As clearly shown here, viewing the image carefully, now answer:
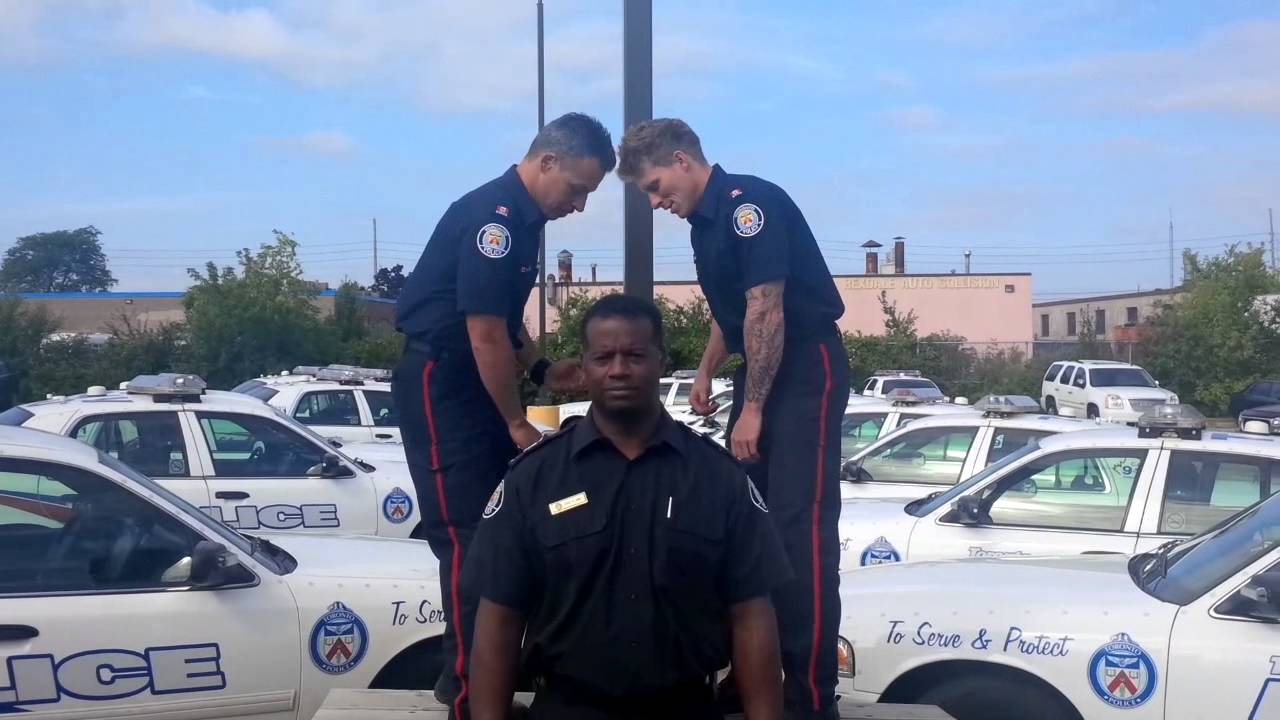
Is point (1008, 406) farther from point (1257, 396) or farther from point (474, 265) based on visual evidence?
point (1257, 396)

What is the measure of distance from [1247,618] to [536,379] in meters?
2.52

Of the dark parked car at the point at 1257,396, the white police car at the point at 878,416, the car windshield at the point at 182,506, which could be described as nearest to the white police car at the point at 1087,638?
the car windshield at the point at 182,506

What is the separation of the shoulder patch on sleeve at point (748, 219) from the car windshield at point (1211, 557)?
6.98 ft

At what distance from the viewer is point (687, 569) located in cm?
274

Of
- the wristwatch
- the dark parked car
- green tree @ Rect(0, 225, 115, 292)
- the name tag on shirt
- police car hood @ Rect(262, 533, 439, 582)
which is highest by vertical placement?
green tree @ Rect(0, 225, 115, 292)

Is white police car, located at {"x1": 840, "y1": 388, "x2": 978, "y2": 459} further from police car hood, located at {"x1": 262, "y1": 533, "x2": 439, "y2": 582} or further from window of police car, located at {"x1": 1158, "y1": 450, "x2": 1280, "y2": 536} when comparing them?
police car hood, located at {"x1": 262, "y1": 533, "x2": 439, "y2": 582}

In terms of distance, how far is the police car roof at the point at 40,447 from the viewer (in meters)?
4.60

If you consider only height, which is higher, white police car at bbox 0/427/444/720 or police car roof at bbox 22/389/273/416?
police car roof at bbox 22/389/273/416

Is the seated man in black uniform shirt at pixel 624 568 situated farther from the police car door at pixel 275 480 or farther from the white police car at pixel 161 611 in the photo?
the police car door at pixel 275 480

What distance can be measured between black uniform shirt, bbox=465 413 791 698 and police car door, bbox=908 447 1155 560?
5016mm

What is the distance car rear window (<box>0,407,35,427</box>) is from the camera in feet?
27.6

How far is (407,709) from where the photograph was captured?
11.9 feet

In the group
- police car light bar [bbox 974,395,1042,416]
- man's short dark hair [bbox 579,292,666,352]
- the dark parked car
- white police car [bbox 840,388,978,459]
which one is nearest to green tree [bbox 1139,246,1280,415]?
the dark parked car

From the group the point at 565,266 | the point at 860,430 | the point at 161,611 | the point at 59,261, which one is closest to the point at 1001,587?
the point at 161,611
